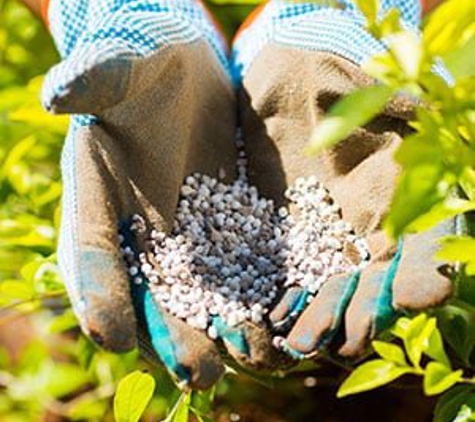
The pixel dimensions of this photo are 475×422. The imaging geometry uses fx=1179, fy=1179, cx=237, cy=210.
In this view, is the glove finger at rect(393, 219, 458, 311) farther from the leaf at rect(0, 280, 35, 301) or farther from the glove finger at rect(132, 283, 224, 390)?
the leaf at rect(0, 280, 35, 301)

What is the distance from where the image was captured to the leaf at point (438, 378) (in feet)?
2.50

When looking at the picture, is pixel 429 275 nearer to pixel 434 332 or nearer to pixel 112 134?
pixel 434 332

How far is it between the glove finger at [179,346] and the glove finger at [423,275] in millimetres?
135

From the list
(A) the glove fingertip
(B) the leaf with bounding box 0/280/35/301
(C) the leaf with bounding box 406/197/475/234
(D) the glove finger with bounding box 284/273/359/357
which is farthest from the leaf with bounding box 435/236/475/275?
(B) the leaf with bounding box 0/280/35/301

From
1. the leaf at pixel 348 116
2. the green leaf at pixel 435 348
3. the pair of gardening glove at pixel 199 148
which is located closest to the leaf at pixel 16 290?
the pair of gardening glove at pixel 199 148

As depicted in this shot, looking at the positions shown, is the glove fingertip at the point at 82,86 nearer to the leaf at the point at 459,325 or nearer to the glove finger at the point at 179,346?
the glove finger at the point at 179,346

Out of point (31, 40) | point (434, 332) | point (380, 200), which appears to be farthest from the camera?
point (31, 40)

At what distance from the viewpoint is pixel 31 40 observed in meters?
1.48

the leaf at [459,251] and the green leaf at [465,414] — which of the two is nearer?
the leaf at [459,251]

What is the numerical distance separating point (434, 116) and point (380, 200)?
215 mm

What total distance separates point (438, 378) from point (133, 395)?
0.24 metres

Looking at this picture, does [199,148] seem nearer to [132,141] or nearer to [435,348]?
[132,141]

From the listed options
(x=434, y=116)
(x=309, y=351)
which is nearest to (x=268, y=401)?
(x=309, y=351)

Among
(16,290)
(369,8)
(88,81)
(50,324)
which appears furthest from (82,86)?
(50,324)
